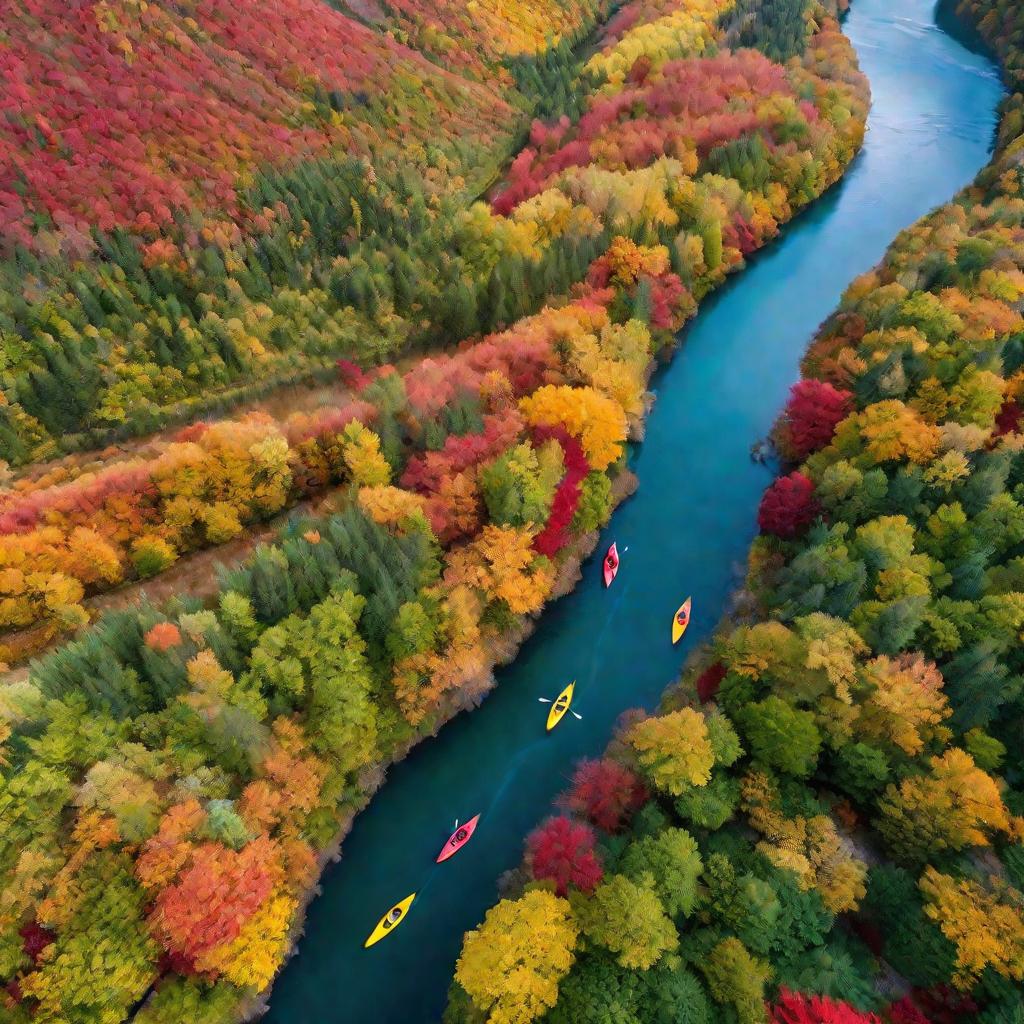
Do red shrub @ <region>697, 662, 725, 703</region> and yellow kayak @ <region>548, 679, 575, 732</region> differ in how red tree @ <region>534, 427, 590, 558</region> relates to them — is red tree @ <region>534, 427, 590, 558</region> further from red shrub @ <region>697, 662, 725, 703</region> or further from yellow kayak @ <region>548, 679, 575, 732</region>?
red shrub @ <region>697, 662, 725, 703</region>

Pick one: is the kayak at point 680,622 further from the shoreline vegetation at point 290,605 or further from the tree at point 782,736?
the tree at point 782,736

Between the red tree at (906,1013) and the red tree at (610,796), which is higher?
the red tree at (906,1013)

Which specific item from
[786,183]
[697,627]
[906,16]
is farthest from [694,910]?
[906,16]

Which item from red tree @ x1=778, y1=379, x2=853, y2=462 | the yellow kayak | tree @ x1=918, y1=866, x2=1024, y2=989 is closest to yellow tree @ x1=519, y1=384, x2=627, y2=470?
the yellow kayak

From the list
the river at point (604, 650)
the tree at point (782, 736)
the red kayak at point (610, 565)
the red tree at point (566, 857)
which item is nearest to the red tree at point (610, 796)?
the red tree at point (566, 857)

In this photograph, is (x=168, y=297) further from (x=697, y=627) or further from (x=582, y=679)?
(x=697, y=627)

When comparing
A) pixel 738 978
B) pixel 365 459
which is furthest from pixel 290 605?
pixel 738 978

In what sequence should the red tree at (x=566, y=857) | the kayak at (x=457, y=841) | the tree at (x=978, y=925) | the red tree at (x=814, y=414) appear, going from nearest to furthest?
the tree at (x=978, y=925), the red tree at (x=566, y=857), the kayak at (x=457, y=841), the red tree at (x=814, y=414)

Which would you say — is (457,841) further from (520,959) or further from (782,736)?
(782,736)
